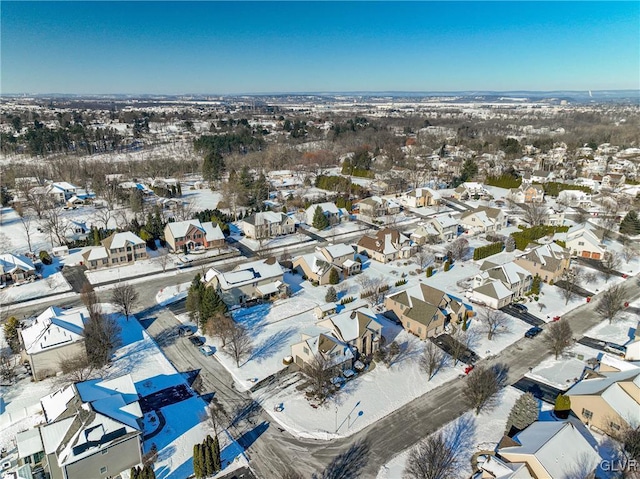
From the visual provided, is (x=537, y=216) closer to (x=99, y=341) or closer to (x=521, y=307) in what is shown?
(x=521, y=307)

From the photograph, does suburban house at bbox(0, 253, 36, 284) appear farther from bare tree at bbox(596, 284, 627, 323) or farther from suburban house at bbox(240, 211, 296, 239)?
bare tree at bbox(596, 284, 627, 323)

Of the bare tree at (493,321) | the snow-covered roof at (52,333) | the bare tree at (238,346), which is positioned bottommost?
the bare tree at (493,321)

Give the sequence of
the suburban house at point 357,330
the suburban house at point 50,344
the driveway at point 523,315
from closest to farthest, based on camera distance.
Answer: the suburban house at point 50,344
the suburban house at point 357,330
the driveway at point 523,315

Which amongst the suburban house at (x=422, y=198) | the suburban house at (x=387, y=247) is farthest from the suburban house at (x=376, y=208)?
the suburban house at (x=387, y=247)

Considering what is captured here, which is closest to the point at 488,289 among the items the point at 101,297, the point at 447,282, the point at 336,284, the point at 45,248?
the point at 447,282

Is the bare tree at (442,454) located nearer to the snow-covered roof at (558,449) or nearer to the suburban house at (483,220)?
the snow-covered roof at (558,449)

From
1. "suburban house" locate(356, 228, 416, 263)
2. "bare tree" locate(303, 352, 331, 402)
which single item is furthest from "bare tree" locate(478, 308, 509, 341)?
"bare tree" locate(303, 352, 331, 402)

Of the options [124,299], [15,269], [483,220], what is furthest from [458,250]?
[15,269]
